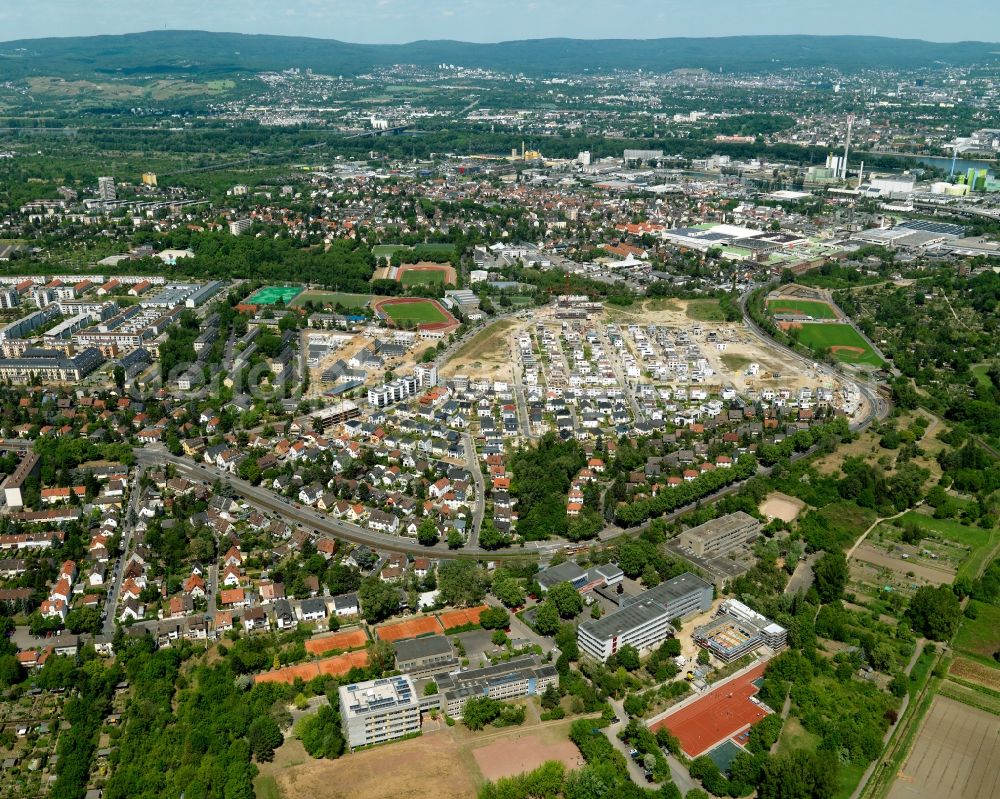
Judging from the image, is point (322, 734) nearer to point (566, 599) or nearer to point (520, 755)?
point (520, 755)

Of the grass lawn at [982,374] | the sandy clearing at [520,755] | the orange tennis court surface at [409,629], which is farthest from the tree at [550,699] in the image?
the grass lawn at [982,374]

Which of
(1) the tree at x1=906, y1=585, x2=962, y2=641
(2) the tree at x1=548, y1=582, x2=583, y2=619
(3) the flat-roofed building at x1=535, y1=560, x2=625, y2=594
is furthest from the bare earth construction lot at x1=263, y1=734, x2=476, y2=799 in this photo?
(1) the tree at x1=906, y1=585, x2=962, y2=641

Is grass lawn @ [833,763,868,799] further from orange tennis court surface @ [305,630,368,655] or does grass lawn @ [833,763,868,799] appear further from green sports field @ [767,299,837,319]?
green sports field @ [767,299,837,319]

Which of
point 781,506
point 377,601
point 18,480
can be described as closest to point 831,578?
point 781,506

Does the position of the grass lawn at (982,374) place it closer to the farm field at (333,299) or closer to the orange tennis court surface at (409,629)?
the orange tennis court surface at (409,629)

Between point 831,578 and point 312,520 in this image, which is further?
point 312,520
